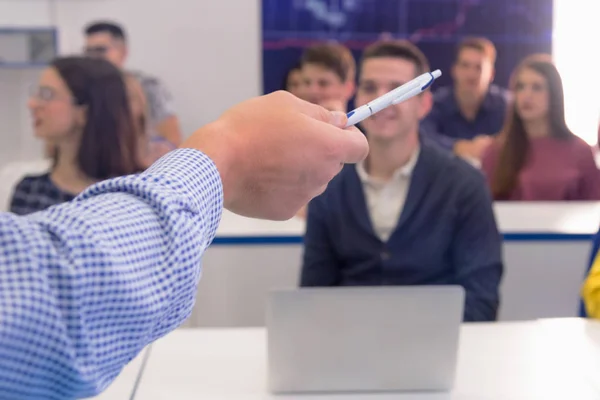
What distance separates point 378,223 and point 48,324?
55.6 inches

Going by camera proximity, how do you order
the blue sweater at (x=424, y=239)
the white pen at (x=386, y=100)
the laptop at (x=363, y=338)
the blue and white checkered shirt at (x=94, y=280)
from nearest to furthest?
the blue and white checkered shirt at (x=94, y=280) → the white pen at (x=386, y=100) → the laptop at (x=363, y=338) → the blue sweater at (x=424, y=239)

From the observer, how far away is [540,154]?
3428 millimetres

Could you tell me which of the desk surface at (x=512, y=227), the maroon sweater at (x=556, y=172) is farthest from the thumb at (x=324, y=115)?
the maroon sweater at (x=556, y=172)

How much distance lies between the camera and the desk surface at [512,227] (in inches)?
84.0

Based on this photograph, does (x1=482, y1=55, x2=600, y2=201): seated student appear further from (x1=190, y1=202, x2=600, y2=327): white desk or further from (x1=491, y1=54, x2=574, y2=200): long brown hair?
(x1=190, y1=202, x2=600, y2=327): white desk

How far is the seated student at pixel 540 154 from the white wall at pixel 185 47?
1847mm

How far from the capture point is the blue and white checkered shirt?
0.46 m

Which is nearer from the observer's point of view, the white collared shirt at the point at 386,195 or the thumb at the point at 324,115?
the thumb at the point at 324,115

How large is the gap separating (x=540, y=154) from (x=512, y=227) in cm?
134

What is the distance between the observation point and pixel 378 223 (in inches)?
71.3

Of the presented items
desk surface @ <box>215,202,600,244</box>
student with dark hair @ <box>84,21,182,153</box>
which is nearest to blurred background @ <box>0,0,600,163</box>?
student with dark hair @ <box>84,21,182,153</box>

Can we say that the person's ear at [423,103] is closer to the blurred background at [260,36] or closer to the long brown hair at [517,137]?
the long brown hair at [517,137]

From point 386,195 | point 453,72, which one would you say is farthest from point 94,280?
point 453,72

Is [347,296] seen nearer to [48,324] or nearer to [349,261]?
[48,324]
